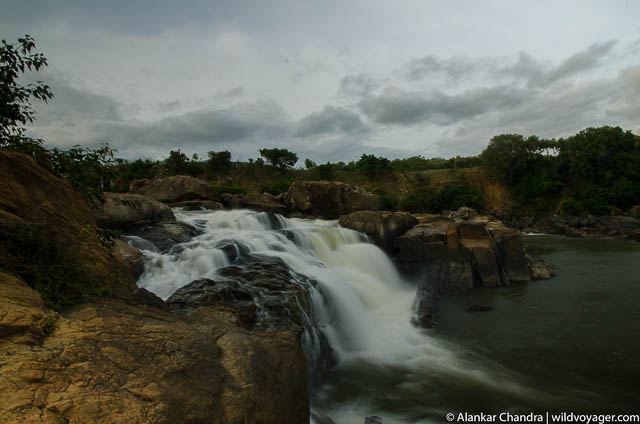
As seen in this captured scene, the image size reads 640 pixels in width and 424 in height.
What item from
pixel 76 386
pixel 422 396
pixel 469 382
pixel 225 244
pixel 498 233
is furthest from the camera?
pixel 498 233

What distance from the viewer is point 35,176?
5316 mm

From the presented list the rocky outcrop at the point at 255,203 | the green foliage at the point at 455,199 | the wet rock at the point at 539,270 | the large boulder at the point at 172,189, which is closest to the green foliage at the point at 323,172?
the green foliage at the point at 455,199

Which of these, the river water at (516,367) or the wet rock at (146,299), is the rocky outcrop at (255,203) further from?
the wet rock at (146,299)

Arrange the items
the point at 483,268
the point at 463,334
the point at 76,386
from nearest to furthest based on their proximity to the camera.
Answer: the point at 76,386
the point at 463,334
the point at 483,268

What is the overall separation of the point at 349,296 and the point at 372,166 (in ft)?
141

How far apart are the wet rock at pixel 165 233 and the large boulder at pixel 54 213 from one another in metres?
6.08

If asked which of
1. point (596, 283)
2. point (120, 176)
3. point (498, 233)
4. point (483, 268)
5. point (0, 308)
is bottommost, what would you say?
point (596, 283)

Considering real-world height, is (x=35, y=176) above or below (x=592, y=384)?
above

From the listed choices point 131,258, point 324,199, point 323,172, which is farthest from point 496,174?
point 131,258

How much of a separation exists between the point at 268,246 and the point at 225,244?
1735 millimetres

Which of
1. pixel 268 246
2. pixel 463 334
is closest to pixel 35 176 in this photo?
pixel 268 246

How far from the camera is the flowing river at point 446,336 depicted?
20.2 ft

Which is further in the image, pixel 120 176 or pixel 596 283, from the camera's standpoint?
pixel 596 283

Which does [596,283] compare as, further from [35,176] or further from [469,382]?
[35,176]
